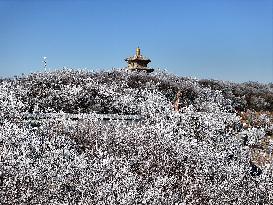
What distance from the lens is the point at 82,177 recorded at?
6.33m

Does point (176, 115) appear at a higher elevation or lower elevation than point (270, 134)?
higher

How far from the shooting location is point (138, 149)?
8.35 metres

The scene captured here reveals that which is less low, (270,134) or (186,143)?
(186,143)

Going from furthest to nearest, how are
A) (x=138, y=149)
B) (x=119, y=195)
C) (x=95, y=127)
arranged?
(x=95, y=127)
(x=138, y=149)
(x=119, y=195)

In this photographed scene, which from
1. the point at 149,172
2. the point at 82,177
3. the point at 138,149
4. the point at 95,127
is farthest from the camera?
the point at 95,127

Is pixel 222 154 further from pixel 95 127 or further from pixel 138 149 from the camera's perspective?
pixel 95 127

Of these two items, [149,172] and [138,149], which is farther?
[138,149]

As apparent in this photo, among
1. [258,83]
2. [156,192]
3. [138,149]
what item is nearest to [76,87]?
[138,149]

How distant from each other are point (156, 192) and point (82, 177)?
112cm

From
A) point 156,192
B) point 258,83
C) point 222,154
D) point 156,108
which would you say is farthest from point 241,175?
point 258,83

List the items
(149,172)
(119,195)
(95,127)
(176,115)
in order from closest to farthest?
(119,195)
(149,172)
(95,127)
(176,115)

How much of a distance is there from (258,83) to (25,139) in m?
21.8

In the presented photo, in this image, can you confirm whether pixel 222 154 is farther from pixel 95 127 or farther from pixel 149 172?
pixel 95 127

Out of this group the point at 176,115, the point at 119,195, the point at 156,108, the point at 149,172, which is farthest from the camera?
the point at 156,108
